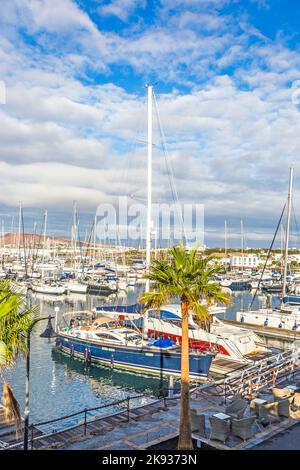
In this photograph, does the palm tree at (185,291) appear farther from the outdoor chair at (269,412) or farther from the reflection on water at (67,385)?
the reflection on water at (67,385)

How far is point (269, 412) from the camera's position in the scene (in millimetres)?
16422

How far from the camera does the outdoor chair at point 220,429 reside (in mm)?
14203

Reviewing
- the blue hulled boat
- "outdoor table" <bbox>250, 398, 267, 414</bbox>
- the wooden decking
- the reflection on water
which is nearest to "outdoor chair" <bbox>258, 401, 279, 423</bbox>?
"outdoor table" <bbox>250, 398, 267, 414</bbox>

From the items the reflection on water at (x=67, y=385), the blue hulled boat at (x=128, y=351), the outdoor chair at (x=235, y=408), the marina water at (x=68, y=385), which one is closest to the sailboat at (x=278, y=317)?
the blue hulled boat at (x=128, y=351)

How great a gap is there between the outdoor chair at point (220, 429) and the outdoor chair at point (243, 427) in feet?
1.00

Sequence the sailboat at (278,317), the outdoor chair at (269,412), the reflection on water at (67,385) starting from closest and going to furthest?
the outdoor chair at (269,412), the reflection on water at (67,385), the sailboat at (278,317)

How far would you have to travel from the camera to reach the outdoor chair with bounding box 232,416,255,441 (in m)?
14.4

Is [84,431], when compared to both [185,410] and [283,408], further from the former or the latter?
[283,408]

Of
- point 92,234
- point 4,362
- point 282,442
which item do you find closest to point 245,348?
point 282,442

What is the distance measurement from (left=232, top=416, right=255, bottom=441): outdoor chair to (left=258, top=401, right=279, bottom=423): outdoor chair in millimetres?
1779

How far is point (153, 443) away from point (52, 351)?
24912 millimetres

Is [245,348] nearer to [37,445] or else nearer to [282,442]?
[282,442]
